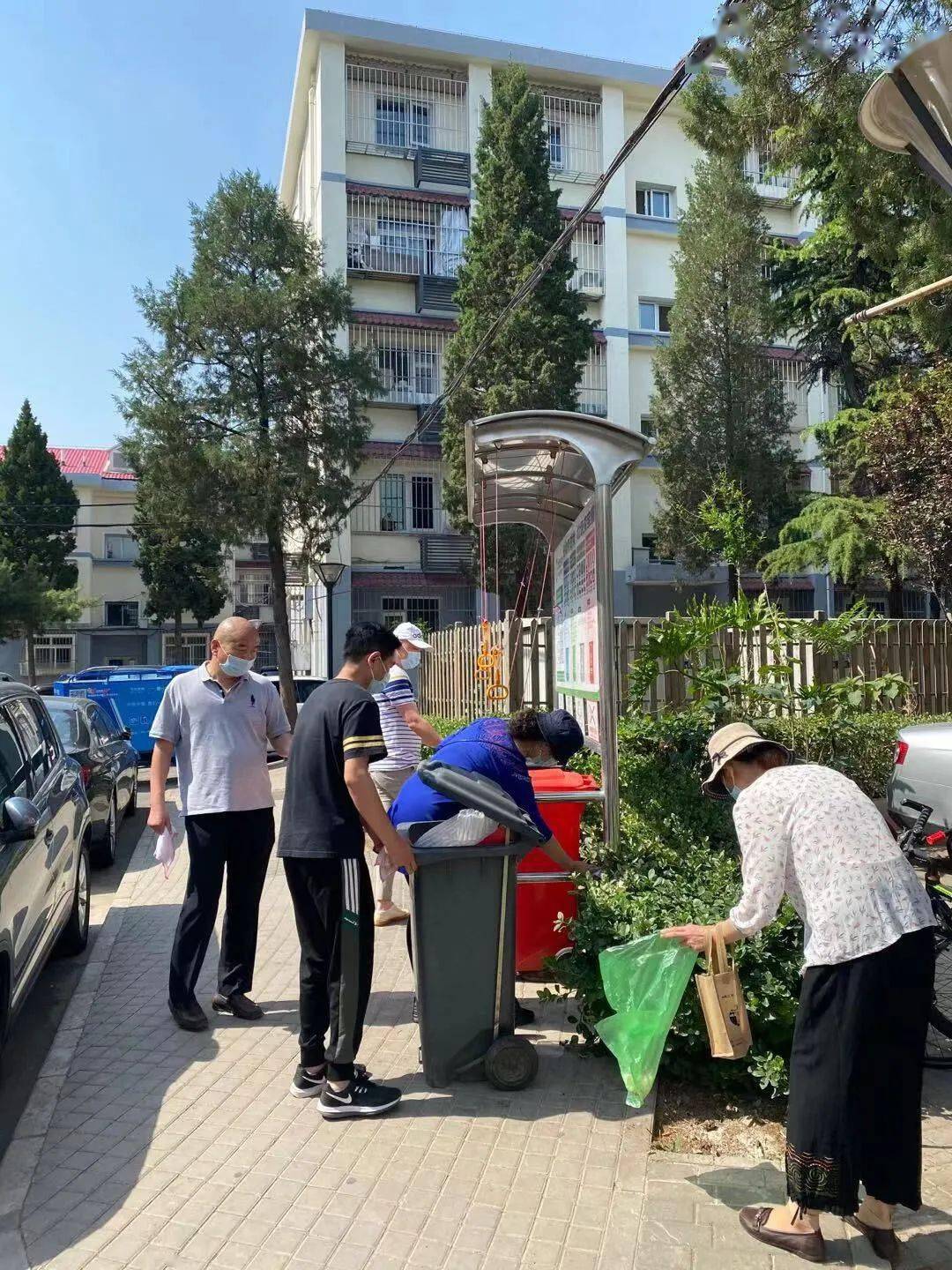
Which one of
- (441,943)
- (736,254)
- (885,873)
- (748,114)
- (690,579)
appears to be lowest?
(441,943)

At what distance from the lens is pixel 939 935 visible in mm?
4113

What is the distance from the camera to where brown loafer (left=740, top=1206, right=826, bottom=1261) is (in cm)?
277

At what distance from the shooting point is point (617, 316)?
29281 mm

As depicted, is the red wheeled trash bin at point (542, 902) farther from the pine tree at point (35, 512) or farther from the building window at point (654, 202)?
the pine tree at point (35, 512)

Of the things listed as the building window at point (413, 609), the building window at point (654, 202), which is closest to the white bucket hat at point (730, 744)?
the building window at point (413, 609)

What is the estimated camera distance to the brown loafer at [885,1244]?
2758 millimetres

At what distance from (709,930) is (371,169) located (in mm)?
28571

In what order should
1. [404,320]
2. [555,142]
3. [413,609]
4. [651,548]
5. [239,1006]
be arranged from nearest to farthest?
[239,1006]
[404,320]
[413,609]
[555,142]
[651,548]

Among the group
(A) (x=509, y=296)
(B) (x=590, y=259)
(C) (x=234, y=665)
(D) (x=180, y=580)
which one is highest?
(B) (x=590, y=259)

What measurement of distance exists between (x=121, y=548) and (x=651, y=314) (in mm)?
24122

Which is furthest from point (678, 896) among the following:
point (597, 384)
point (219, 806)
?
point (597, 384)

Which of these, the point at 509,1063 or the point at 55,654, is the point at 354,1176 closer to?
the point at 509,1063

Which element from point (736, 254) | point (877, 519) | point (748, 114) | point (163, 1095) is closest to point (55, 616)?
point (736, 254)

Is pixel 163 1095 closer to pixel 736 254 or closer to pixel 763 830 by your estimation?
pixel 763 830
